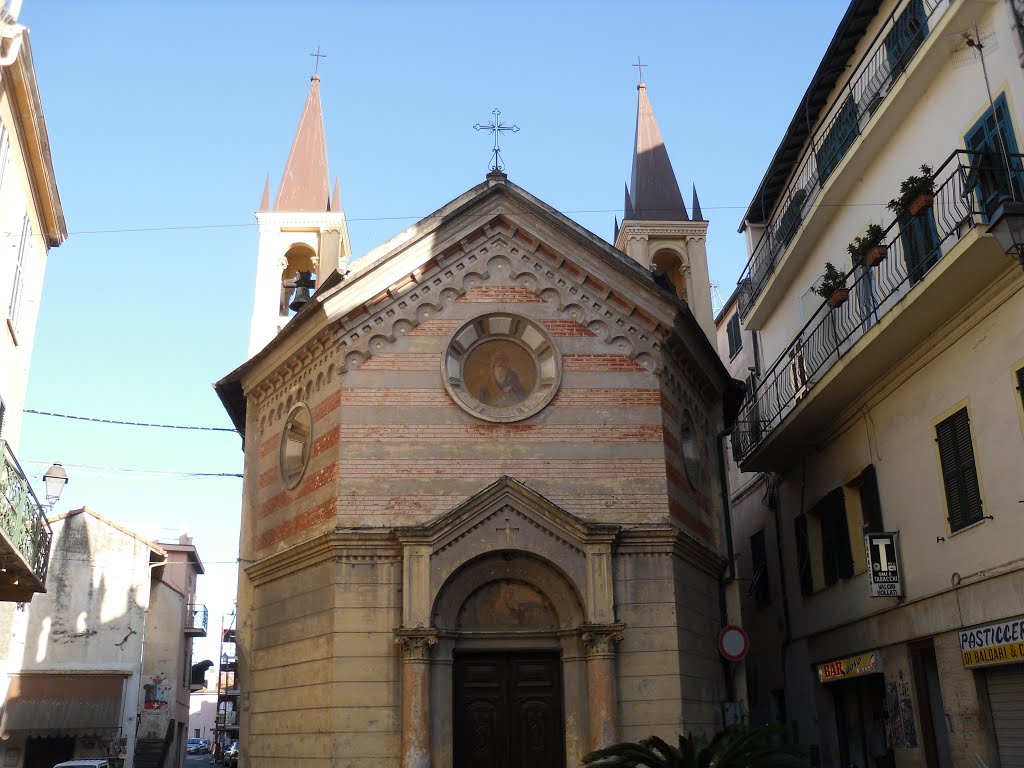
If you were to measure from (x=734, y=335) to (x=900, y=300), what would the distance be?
16.1 metres

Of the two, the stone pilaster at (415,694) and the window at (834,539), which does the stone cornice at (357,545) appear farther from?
the window at (834,539)

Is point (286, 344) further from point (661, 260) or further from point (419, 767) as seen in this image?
point (661, 260)

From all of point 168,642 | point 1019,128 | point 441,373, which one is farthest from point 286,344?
point 168,642

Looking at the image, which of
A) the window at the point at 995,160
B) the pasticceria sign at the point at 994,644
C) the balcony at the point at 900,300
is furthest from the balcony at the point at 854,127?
the pasticceria sign at the point at 994,644

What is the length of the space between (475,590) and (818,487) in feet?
27.0

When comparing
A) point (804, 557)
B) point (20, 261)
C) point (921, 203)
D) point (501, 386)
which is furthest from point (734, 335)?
point (20, 261)

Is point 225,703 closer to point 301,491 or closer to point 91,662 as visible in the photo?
point 91,662

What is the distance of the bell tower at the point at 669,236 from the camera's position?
899 inches

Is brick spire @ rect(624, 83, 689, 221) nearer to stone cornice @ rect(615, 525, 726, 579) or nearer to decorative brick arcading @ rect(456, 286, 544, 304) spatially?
decorative brick arcading @ rect(456, 286, 544, 304)

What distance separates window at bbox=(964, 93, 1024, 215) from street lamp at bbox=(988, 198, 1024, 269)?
54 centimetres

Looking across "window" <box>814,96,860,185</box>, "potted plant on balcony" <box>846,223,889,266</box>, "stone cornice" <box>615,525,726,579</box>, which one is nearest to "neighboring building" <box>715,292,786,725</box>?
"window" <box>814,96,860,185</box>

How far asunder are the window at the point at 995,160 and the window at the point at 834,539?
7.14 m

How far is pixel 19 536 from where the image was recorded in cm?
1488

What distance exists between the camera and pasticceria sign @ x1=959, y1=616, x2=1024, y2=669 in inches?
473
